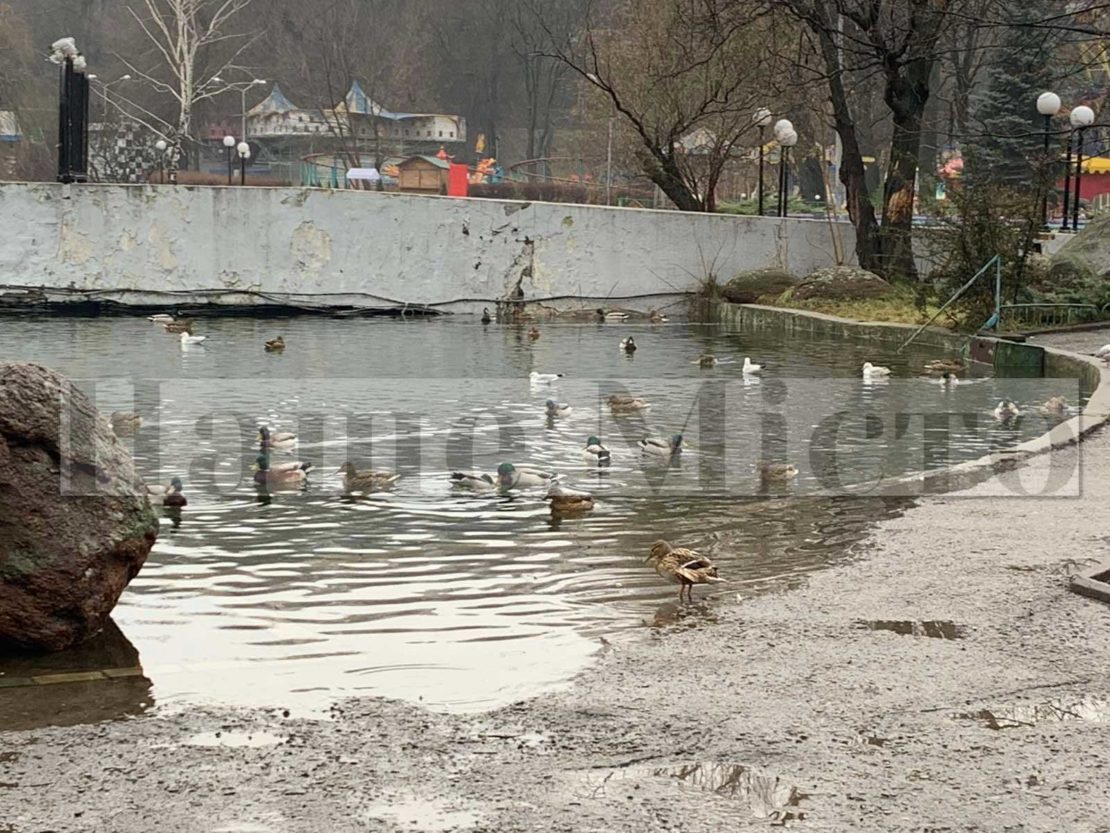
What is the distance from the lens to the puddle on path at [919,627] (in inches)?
277

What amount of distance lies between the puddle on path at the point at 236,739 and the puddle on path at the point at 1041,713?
8.61 ft

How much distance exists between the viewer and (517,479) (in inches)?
473

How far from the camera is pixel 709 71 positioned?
3425 cm

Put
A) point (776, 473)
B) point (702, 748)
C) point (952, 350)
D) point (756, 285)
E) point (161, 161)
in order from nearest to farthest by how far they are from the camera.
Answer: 1. point (702, 748)
2. point (776, 473)
3. point (952, 350)
4. point (756, 285)
5. point (161, 161)

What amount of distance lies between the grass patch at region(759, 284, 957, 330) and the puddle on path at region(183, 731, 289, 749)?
19.7 metres

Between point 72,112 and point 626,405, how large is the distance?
15289mm

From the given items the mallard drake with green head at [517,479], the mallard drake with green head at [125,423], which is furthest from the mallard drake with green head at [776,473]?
the mallard drake with green head at [125,423]

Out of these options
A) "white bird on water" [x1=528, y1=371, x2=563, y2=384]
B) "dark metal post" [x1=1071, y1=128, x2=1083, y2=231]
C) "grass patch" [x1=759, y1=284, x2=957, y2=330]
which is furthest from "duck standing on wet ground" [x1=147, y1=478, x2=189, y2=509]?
"dark metal post" [x1=1071, y1=128, x2=1083, y2=231]

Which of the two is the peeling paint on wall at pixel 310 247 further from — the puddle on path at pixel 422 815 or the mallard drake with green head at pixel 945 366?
the puddle on path at pixel 422 815

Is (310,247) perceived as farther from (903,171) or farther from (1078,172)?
(1078,172)

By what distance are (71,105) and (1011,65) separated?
32.5 m

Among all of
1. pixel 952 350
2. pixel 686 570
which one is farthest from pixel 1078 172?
pixel 686 570

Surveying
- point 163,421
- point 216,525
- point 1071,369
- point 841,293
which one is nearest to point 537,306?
point 841,293

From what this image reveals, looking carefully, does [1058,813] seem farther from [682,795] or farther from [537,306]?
[537,306]
